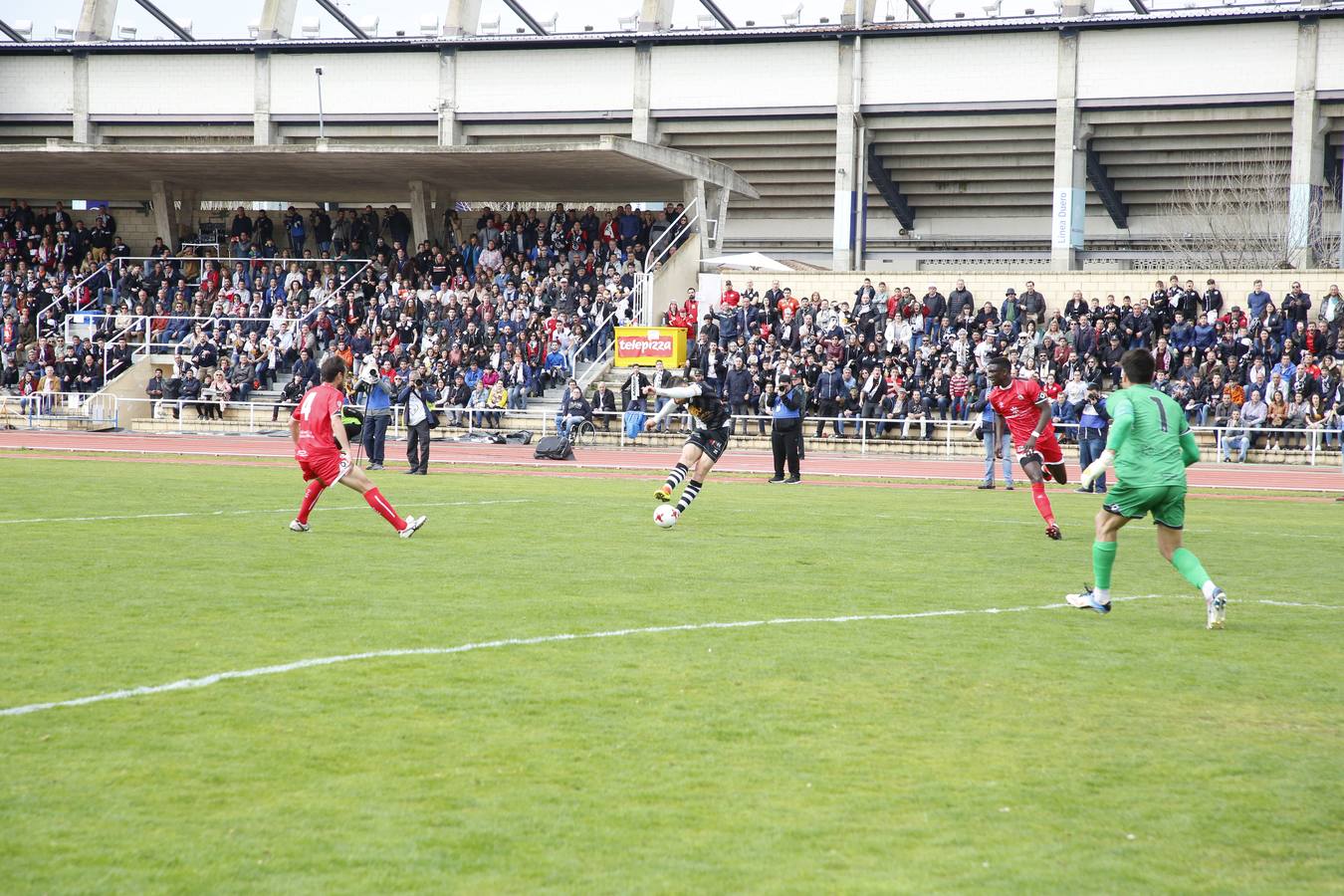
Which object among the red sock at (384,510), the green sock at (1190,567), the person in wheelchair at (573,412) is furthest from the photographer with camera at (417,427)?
the green sock at (1190,567)

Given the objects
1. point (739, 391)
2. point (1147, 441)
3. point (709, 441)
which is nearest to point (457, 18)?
point (739, 391)

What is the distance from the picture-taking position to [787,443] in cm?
2416

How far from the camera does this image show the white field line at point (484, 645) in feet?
22.3

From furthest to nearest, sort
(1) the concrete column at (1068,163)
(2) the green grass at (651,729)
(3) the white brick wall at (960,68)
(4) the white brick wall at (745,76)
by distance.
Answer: (4) the white brick wall at (745,76)
(3) the white brick wall at (960,68)
(1) the concrete column at (1068,163)
(2) the green grass at (651,729)

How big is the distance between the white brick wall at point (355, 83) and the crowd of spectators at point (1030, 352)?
18.7 meters

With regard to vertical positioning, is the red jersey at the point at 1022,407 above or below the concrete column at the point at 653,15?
below

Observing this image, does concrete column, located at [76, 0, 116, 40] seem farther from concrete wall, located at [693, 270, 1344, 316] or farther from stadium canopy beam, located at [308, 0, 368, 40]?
concrete wall, located at [693, 270, 1344, 316]

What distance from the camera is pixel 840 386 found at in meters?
33.9

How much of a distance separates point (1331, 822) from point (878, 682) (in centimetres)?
260

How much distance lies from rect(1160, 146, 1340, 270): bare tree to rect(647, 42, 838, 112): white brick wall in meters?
12.4

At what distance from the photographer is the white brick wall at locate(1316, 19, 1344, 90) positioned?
41.8 meters

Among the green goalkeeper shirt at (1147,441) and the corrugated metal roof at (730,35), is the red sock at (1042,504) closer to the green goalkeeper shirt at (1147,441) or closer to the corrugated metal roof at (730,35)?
the green goalkeeper shirt at (1147,441)

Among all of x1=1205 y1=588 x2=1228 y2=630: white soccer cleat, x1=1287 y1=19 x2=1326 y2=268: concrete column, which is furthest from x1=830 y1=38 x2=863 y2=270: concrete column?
x1=1205 y1=588 x2=1228 y2=630: white soccer cleat

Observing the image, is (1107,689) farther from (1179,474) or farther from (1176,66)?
(1176,66)
